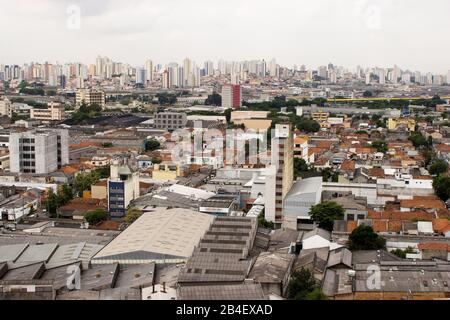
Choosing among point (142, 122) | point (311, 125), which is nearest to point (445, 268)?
point (311, 125)

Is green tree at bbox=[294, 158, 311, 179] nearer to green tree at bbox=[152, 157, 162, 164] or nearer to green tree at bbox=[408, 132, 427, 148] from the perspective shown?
green tree at bbox=[152, 157, 162, 164]

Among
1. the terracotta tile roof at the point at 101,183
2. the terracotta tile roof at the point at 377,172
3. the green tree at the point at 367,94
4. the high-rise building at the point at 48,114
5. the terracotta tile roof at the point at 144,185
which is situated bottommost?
the terracotta tile roof at the point at 144,185

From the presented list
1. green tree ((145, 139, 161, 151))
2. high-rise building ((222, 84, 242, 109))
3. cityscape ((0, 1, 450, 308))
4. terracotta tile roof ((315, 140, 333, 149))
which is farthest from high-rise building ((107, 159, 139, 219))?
high-rise building ((222, 84, 242, 109))

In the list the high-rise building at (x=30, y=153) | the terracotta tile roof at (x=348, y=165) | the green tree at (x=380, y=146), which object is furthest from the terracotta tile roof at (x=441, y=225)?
the green tree at (x=380, y=146)

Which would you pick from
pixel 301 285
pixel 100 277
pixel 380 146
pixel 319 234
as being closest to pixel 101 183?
pixel 319 234

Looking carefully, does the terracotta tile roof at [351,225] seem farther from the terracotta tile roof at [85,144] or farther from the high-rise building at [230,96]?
the high-rise building at [230,96]

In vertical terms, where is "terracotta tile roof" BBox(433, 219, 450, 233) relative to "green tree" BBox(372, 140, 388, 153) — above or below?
below
